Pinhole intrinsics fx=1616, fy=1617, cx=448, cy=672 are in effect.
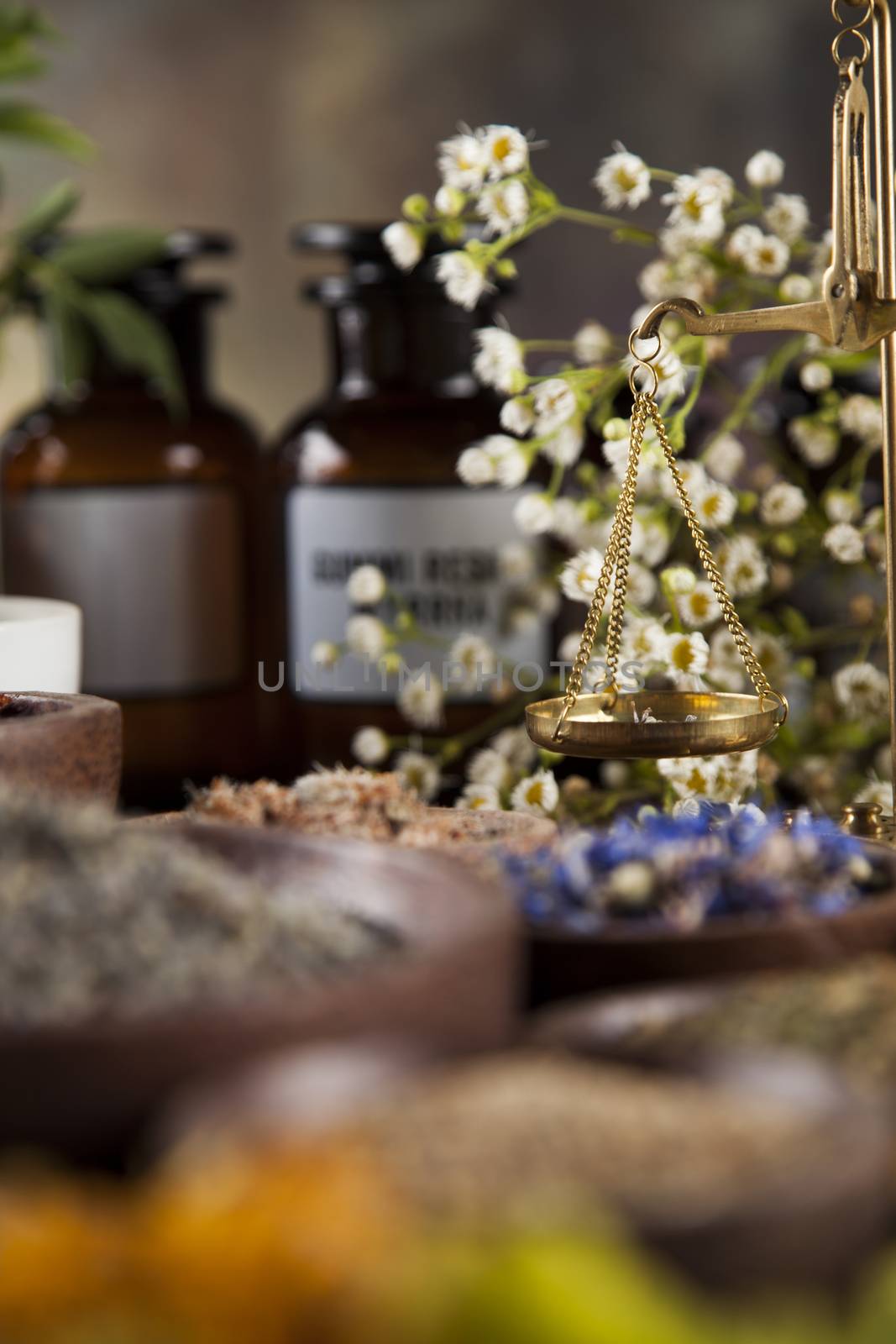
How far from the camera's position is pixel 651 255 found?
1.28 metres

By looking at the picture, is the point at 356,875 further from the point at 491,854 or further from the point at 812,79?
the point at 812,79

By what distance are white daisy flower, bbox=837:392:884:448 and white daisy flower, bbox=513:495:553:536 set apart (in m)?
0.18

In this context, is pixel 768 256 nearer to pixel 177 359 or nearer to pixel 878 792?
pixel 878 792

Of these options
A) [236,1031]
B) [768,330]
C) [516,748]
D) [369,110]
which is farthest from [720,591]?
[369,110]

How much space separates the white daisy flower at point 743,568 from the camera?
887 mm

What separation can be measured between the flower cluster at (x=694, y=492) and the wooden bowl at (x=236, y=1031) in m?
0.42

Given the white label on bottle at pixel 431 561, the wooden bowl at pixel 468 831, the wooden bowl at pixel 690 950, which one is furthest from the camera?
the white label on bottle at pixel 431 561

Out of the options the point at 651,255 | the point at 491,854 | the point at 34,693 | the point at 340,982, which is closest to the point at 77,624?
the point at 34,693

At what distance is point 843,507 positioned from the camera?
0.91m

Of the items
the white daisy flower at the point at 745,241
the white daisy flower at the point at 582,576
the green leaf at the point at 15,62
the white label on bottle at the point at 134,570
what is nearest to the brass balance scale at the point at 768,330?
the white daisy flower at the point at 582,576

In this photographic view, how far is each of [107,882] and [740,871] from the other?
17cm

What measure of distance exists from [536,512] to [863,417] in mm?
199

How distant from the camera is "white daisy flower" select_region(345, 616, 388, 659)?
96cm

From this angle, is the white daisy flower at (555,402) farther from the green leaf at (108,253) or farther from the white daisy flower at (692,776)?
the green leaf at (108,253)
